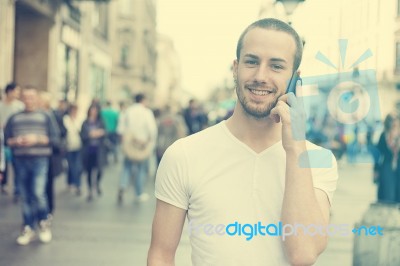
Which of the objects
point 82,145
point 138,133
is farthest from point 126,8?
point 138,133

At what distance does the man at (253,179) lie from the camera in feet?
6.12

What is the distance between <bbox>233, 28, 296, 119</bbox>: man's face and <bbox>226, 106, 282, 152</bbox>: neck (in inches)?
1.7

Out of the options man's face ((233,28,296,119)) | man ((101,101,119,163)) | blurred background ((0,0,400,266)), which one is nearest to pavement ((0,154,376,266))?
blurred background ((0,0,400,266))

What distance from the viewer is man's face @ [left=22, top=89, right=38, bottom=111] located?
22.7 ft

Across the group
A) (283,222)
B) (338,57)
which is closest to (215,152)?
(283,222)

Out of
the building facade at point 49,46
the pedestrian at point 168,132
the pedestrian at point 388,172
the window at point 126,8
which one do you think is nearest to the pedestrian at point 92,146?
the pedestrian at point 168,132

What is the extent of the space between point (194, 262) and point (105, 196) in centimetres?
889

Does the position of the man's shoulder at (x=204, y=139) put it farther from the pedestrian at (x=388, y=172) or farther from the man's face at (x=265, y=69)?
the pedestrian at (x=388, y=172)

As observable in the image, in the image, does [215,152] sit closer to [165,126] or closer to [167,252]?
[167,252]

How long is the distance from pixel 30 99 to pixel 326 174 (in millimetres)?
5528

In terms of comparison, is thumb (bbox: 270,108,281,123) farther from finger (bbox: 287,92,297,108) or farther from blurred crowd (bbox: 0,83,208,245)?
blurred crowd (bbox: 0,83,208,245)

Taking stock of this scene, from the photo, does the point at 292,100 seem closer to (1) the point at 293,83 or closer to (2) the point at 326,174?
(1) the point at 293,83

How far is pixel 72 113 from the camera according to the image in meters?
11.8

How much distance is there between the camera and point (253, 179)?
1.96 metres
